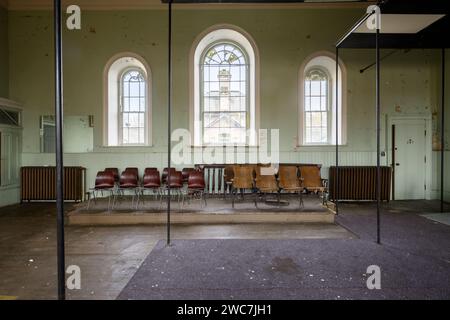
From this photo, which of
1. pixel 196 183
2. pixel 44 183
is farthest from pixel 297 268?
pixel 44 183

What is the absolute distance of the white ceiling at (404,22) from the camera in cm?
529

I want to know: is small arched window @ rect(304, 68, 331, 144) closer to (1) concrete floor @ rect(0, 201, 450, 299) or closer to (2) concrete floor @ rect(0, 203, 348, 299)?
(1) concrete floor @ rect(0, 201, 450, 299)

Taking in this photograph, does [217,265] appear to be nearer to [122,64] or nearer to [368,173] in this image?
[368,173]

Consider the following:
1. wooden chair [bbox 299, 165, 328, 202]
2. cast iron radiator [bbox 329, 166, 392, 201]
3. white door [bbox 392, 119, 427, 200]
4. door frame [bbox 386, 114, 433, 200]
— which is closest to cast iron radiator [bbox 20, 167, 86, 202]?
wooden chair [bbox 299, 165, 328, 202]

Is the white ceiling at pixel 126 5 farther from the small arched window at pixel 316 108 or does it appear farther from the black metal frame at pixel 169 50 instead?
the black metal frame at pixel 169 50

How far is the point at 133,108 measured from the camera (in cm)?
878

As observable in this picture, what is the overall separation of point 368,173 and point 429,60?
358 cm

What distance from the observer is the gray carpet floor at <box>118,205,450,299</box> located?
9.46 feet

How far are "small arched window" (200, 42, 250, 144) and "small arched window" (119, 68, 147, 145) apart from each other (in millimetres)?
1714

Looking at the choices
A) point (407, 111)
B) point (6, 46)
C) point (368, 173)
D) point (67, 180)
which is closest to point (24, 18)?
point (6, 46)

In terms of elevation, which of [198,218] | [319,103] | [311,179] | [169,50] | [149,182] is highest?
[169,50]

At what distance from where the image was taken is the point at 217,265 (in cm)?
360

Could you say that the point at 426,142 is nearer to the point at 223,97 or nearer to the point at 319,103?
the point at 319,103

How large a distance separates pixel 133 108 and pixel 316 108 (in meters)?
5.18
